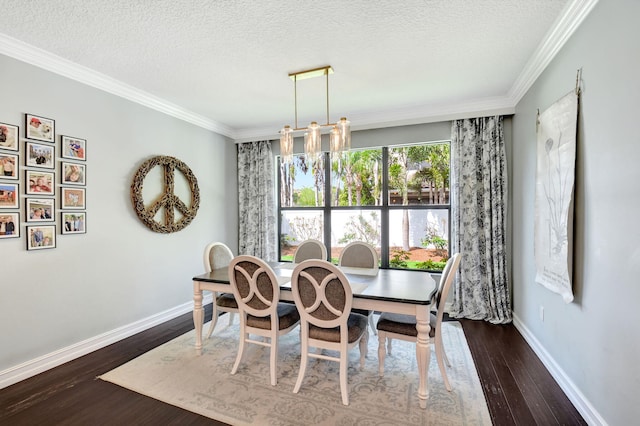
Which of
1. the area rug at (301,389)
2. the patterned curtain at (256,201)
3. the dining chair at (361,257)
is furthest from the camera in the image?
the patterned curtain at (256,201)

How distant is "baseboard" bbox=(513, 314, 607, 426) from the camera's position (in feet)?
5.88

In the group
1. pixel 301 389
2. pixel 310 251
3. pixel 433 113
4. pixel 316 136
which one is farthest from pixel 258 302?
pixel 433 113

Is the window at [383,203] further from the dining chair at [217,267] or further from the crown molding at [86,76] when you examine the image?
the crown molding at [86,76]

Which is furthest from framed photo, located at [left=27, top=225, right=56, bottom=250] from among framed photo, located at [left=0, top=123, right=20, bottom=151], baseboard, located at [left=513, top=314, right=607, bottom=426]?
baseboard, located at [left=513, top=314, right=607, bottom=426]

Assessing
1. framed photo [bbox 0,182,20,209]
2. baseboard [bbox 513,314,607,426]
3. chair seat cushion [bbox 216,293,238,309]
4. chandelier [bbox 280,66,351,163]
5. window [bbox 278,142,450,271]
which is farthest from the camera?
window [bbox 278,142,450,271]

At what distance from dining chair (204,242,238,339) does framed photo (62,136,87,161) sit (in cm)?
144

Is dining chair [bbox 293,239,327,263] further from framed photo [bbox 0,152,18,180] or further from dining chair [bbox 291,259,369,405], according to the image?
framed photo [bbox 0,152,18,180]

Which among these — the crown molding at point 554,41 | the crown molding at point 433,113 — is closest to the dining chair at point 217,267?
the crown molding at point 433,113

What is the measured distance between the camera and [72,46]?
2.40 m

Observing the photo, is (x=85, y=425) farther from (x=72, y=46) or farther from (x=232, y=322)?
(x=72, y=46)

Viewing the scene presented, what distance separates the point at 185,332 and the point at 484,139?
415 centimetres

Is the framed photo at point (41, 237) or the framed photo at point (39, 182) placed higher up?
the framed photo at point (39, 182)

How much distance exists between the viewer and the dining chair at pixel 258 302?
2.28 m

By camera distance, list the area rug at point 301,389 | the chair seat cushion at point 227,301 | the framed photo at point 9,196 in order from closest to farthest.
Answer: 1. the area rug at point 301,389
2. the framed photo at point 9,196
3. the chair seat cushion at point 227,301
